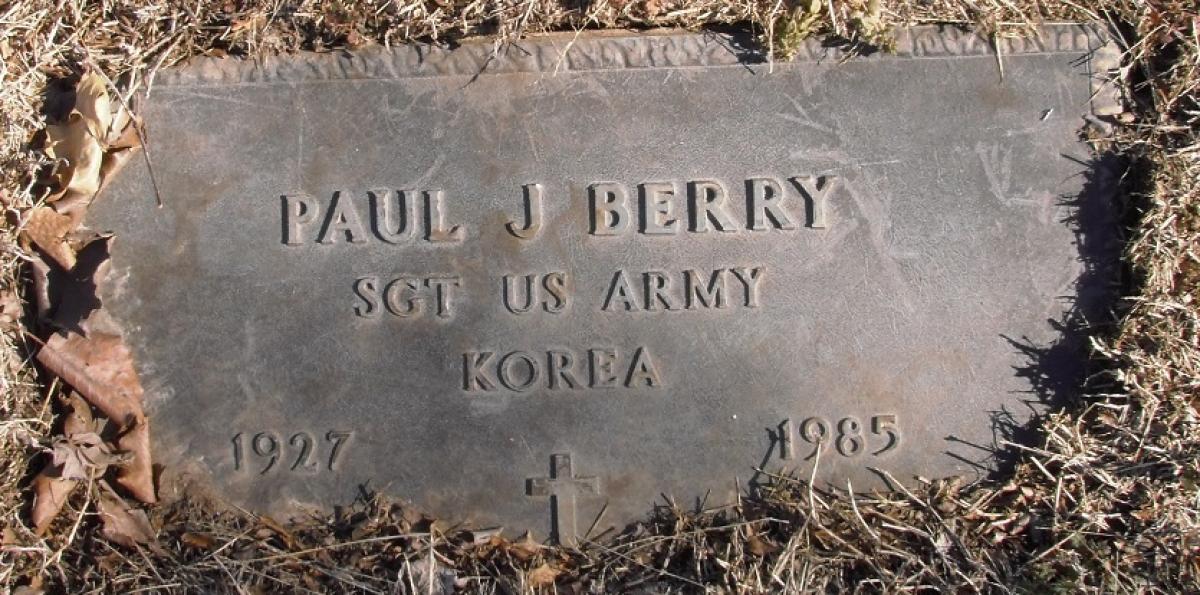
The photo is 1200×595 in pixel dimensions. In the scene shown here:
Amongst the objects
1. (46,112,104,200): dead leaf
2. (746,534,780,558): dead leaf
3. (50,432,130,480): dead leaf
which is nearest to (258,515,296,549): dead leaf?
(50,432,130,480): dead leaf

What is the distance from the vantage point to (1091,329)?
2.40 metres

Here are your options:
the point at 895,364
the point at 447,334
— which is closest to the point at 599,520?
the point at 447,334

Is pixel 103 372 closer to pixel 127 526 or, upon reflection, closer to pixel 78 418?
pixel 78 418

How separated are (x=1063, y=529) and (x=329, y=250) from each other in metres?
2.26

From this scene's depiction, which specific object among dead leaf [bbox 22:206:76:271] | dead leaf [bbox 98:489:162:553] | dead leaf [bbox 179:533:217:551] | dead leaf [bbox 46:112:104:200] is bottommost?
dead leaf [bbox 179:533:217:551]

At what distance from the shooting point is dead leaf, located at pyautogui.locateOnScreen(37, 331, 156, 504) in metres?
2.39

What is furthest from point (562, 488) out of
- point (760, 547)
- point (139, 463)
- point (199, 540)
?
point (139, 463)

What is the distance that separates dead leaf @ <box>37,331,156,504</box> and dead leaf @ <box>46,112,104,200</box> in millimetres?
427

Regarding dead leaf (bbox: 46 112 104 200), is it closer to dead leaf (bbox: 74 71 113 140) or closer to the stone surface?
dead leaf (bbox: 74 71 113 140)

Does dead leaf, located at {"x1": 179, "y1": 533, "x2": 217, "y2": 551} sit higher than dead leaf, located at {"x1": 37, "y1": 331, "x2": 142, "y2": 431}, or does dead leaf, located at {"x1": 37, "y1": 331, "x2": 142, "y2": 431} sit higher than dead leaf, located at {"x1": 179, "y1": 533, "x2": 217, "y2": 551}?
dead leaf, located at {"x1": 37, "y1": 331, "x2": 142, "y2": 431}

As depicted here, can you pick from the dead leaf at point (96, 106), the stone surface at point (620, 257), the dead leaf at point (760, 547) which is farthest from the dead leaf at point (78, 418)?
the dead leaf at point (760, 547)

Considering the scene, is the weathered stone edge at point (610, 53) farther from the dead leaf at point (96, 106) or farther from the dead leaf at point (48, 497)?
the dead leaf at point (48, 497)

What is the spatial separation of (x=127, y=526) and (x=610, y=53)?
1.95m

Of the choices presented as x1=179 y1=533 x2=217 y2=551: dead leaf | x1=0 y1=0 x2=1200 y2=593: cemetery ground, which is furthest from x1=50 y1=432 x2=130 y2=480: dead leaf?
x1=179 y1=533 x2=217 y2=551: dead leaf
